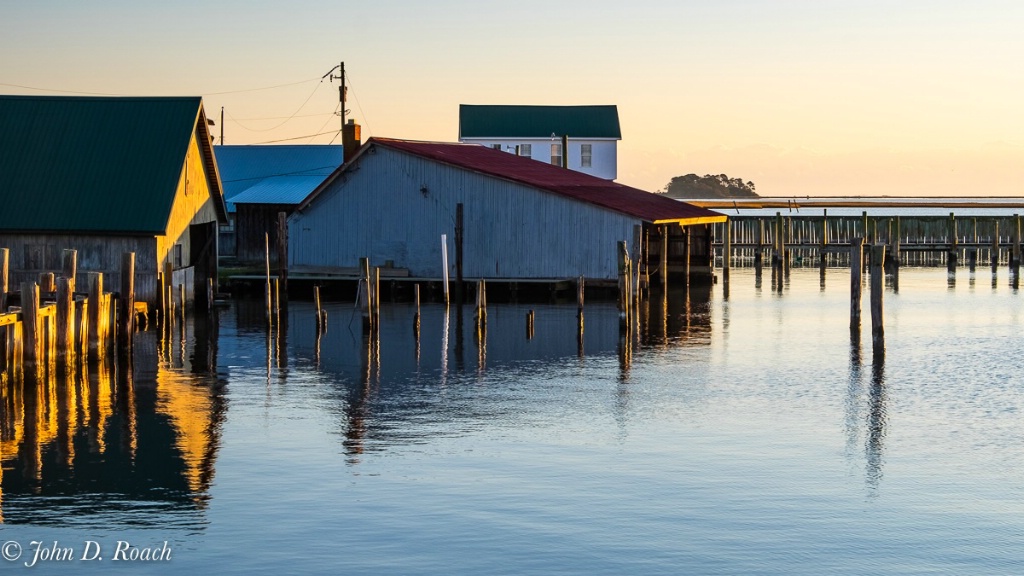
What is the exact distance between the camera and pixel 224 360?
33938 millimetres

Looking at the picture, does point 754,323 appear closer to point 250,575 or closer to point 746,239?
point 250,575

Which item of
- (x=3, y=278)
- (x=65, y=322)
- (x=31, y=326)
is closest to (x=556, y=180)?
(x=65, y=322)

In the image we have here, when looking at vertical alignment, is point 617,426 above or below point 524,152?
below

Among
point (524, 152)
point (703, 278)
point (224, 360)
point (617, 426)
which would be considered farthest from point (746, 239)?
point (617, 426)

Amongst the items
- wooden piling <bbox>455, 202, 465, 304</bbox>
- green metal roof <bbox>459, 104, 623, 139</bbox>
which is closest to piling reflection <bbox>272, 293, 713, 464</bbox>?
wooden piling <bbox>455, 202, 465, 304</bbox>

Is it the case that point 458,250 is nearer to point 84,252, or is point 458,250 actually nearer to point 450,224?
point 450,224

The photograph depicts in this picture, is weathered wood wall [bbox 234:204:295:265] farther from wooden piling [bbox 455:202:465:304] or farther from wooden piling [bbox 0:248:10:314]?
wooden piling [bbox 0:248:10:314]

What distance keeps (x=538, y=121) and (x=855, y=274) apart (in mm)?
65165

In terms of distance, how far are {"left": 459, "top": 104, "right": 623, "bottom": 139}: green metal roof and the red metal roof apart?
35.8m

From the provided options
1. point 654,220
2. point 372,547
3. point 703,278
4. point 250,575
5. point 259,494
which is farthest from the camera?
point 703,278

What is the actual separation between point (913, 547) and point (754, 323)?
27.7 metres

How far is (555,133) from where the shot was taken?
98.1m

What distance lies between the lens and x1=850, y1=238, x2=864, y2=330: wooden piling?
3703 centimetres

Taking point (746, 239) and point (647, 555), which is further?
point (746, 239)
